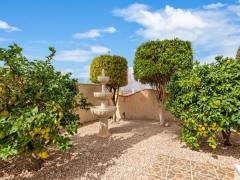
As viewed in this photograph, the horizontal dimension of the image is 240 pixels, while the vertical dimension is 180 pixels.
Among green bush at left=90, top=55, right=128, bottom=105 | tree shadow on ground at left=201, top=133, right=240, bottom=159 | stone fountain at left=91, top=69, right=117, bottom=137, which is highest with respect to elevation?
green bush at left=90, top=55, right=128, bottom=105

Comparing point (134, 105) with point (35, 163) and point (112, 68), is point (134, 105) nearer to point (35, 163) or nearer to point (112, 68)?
point (112, 68)

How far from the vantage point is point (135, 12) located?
7703 millimetres

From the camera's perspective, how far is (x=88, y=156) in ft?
17.6

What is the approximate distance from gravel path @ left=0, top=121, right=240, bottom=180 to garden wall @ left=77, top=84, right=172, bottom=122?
3.29m

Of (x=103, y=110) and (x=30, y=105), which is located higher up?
(x=30, y=105)

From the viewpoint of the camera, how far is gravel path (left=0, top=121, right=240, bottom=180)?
4465 millimetres

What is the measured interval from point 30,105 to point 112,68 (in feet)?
19.7

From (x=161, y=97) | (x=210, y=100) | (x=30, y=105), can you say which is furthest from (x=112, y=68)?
(x=30, y=105)

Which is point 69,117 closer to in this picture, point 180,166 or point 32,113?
point 32,113

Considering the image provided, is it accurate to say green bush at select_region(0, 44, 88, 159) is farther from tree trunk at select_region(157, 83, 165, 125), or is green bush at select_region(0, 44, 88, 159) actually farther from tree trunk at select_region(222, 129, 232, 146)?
tree trunk at select_region(157, 83, 165, 125)

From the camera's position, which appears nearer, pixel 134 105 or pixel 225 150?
pixel 225 150

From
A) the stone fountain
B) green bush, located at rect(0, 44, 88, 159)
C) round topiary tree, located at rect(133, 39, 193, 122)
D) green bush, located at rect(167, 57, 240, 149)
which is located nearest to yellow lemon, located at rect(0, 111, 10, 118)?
green bush, located at rect(0, 44, 88, 159)

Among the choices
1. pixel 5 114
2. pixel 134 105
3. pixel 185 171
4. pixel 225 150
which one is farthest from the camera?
pixel 134 105

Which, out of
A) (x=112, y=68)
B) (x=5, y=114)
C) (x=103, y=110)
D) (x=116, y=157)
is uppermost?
(x=112, y=68)
